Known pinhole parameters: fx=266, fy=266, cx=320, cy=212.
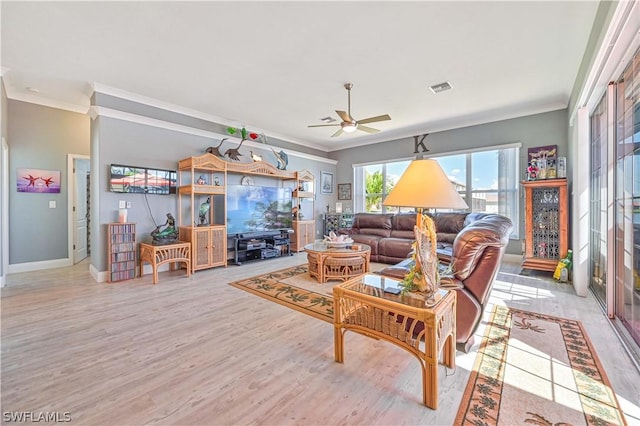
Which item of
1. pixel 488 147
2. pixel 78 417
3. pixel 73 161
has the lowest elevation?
pixel 78 417

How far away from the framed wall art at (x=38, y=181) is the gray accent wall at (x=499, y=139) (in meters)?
6.56

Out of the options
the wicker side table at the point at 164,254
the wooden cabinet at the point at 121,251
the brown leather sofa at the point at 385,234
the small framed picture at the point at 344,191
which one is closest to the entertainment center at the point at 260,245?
the wicker side table at the point at 164,254

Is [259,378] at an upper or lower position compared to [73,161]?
lower

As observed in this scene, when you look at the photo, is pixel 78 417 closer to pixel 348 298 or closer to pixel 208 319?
pixel 208 319

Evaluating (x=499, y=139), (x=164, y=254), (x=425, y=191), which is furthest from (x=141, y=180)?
(x=499, y=139)

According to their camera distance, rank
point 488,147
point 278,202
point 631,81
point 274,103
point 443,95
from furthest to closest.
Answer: point 278,202 → point 488,147 → point 274,103 → point 443,95 → point 631,81

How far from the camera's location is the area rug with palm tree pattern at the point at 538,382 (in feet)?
4.53

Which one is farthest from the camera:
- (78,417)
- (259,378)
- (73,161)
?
(73,161)

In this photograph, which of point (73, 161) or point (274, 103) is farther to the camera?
point (73, 161)

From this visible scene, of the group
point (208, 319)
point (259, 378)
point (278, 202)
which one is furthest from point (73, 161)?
point (259, 378)

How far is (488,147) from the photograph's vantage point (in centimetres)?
531

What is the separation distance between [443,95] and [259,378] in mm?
4405

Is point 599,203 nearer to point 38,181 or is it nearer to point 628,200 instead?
point 628,200

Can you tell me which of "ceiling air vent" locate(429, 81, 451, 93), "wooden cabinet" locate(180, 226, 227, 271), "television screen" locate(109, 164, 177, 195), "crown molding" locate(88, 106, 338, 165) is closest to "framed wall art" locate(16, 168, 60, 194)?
"crown molding" locate(88, 106, 338, 165)
